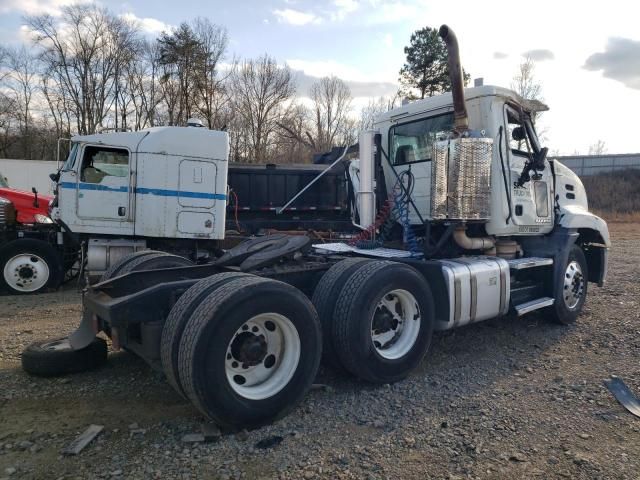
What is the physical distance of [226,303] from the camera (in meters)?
3.26

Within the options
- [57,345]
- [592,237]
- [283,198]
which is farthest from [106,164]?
[592,237]

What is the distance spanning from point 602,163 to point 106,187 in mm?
49441

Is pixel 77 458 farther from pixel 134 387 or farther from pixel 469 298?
pixel 469 298

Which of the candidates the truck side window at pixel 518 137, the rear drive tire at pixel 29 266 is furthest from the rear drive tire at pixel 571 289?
the rear drive tire at pixel 29 266

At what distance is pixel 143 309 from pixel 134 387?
1.10 meters

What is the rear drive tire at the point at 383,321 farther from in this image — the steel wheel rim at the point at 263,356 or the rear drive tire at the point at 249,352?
the steel wheel rim at the point at 263,356

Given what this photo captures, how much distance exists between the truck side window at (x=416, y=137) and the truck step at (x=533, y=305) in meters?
2.10

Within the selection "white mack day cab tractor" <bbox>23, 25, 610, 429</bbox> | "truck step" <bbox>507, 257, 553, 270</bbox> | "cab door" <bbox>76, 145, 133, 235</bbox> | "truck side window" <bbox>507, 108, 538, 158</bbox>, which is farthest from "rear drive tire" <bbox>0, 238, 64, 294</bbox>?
"truck side window" <bbox>507, 108, 538, 158</bbox>

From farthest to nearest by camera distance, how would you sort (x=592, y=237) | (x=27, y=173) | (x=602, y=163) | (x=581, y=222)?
(x=602, y=163)
(x=27, y=173)
(x=592, y=237)
(x=581, y=222)

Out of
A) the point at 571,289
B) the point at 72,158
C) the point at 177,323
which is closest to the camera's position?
the point at 177,323

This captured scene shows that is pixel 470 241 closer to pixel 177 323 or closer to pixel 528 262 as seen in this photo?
pixel 528 262

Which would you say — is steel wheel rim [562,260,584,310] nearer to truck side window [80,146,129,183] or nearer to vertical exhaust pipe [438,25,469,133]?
vertical exhaust pipe [438,25,469,133]

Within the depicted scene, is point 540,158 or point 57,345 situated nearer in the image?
point 57,345

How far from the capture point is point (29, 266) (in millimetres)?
8875
